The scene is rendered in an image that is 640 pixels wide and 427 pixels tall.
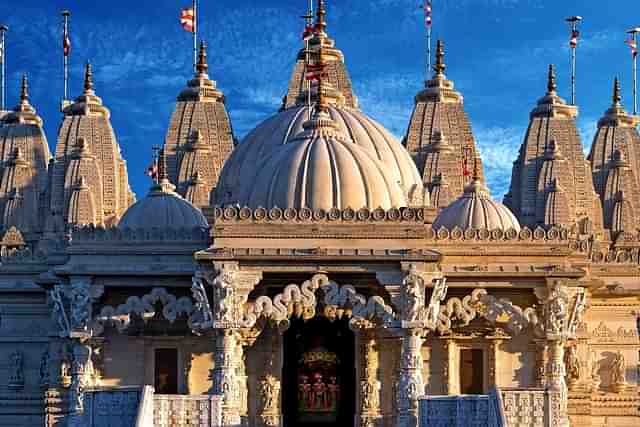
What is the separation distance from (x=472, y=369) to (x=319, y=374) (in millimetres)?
3495

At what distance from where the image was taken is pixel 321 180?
134ft

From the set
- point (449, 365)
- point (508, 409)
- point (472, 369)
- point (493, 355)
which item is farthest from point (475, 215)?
point (508, 409)

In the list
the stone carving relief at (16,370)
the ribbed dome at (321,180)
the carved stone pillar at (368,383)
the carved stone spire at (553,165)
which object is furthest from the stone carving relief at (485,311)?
the carved stone spire at (553,165)

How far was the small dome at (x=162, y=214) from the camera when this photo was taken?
146 ft

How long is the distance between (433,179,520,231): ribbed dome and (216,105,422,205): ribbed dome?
6.80 feet

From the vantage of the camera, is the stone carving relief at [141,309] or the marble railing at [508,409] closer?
the marble railing at [508,409]

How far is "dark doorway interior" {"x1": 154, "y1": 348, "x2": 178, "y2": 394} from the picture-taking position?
Result: 41.5 meters

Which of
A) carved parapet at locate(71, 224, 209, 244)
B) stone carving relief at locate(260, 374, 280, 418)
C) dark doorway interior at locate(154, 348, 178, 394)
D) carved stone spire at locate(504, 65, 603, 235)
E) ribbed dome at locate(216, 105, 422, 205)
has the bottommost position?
stone carving relief at locate(260, 374, 280, 418)

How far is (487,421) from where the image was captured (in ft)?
121

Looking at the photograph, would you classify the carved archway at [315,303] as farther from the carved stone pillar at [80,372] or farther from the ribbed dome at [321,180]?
the carved stone pillar at [80,372]

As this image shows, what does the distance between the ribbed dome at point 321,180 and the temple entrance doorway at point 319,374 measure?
2.95 m

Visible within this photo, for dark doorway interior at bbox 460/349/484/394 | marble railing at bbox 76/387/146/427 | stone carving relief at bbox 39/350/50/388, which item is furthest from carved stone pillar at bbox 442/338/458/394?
stone carving relief at bbox 39/350/50/388

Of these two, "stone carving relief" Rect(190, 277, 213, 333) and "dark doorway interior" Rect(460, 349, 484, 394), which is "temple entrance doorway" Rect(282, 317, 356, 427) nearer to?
"dark doorway interior" Rect(460, 349, 484, 394)

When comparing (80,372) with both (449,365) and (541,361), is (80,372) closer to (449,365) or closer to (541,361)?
(449,365)
